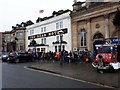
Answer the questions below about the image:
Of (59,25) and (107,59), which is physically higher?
(59,25)

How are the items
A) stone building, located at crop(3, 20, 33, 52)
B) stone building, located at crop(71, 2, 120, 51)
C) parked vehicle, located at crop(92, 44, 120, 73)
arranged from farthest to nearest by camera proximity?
stone building, located at crop(3, 20, 33, 52)
stone building, located at crop(71, 2, 120, 51)
parked vehicle, located at crop(92, 44, 120, 73)

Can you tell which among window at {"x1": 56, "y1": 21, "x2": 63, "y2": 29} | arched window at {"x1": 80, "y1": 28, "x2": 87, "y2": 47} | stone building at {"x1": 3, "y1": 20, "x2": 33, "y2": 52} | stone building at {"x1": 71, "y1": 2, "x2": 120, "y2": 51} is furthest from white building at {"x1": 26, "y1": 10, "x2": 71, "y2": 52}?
stone building at {"x1": 3, "y1": 20, "x2": 33, "y2": 52}

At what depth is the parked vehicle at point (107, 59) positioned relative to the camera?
2057 centimetres

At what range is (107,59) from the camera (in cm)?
2167

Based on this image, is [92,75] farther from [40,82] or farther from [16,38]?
[16,38]

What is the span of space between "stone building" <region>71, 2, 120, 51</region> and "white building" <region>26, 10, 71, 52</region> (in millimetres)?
1879

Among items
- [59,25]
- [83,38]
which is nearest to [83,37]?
[83,38]

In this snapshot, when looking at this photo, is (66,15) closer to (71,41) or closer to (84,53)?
(71,41)

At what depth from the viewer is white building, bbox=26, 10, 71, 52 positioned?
1811 inches

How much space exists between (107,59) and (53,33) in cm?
2994

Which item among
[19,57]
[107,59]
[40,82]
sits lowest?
[40,82]

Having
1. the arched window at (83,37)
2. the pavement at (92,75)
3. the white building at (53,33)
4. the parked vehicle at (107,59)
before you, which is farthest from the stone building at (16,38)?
the parked vehicle at (107,59)

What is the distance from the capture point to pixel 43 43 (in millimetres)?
55406

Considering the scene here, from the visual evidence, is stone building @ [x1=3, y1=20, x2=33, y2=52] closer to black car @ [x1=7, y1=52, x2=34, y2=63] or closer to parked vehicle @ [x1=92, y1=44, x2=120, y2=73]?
black car @ [x1=7, y1=52, x2=34, y2=63]
